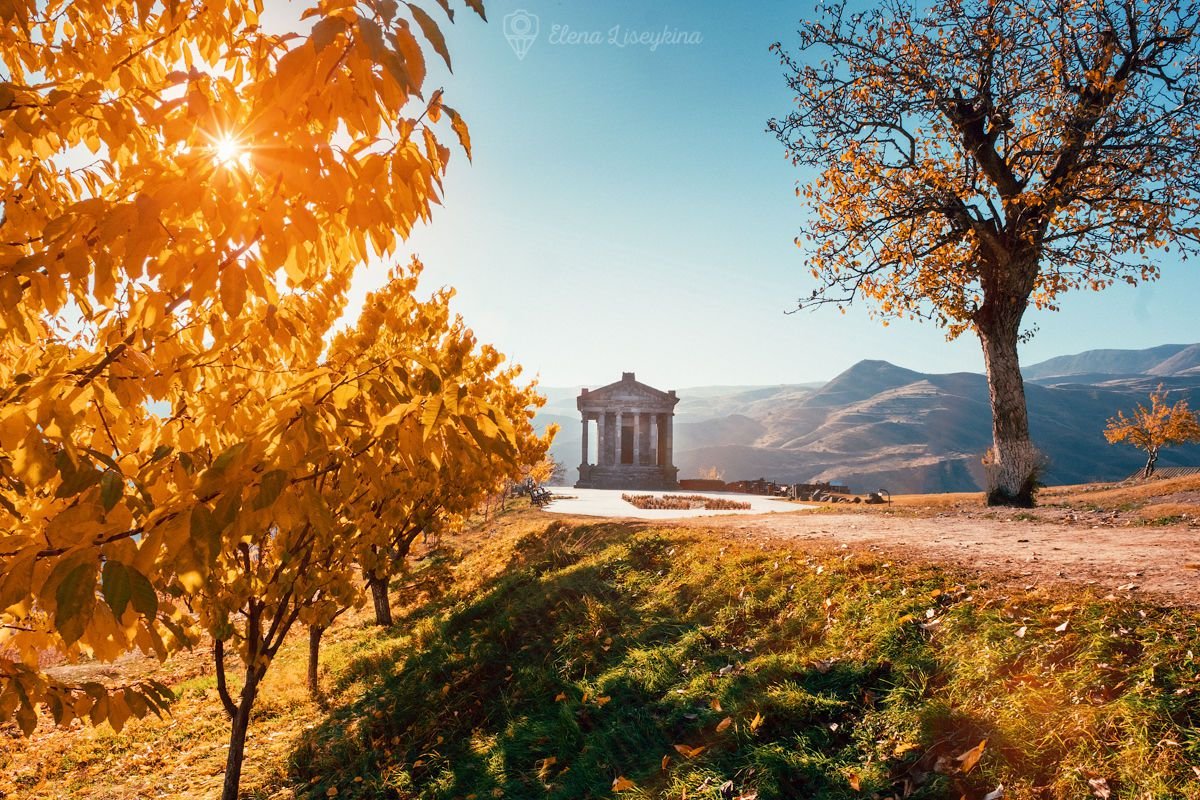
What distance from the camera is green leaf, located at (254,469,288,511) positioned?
58.8 inches

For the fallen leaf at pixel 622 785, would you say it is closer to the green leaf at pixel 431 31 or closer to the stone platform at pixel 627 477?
the green leaf at pixel 431 31

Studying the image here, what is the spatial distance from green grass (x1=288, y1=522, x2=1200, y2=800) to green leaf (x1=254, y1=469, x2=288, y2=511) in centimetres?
364

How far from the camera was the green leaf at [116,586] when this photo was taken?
1317 millimetres

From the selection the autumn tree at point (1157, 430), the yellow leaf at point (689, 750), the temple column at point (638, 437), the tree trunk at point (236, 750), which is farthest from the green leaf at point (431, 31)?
the temple column at point (638, 437)

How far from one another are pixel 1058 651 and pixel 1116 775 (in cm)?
107

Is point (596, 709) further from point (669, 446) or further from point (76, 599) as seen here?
point (669, 446)

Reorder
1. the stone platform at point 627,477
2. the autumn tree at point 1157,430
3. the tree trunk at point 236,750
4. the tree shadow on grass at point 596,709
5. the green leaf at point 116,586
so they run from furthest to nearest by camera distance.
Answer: the stone platform at point 627,477 → the autumn tree at point 1157,430 → the tree trunk at point 236,750 → the tree shadow on grass at point 596,709 → the green leaf at point 116,586

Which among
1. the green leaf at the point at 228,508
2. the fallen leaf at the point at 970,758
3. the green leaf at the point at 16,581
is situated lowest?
the fallen leaf at the point at 970,758

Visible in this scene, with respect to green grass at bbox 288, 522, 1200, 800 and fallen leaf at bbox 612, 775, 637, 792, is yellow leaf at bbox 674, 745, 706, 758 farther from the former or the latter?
fallen leaf at bbox 612, 775, 637, 792

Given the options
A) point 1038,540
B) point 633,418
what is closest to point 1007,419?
point 1038,540

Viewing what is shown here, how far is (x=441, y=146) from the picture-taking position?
1.97m

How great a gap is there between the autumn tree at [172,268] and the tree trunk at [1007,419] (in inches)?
534

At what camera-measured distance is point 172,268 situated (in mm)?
1953

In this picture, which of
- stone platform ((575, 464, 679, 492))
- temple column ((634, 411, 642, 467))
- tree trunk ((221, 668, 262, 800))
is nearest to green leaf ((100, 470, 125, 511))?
tree trunk ((221, 668, 262, 800))
